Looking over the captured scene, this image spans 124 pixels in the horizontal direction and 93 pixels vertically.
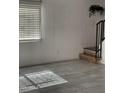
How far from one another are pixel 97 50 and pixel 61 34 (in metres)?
1.37

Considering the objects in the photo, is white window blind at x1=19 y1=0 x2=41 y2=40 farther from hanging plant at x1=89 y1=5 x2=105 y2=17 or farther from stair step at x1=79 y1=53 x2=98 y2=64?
hanging plant at x1=89 y1=5 x2=105 y2=17

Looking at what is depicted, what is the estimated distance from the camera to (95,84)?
3857 mm

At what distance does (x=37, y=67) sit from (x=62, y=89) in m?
2.03

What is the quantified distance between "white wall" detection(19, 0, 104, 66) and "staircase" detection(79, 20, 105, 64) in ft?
0.97

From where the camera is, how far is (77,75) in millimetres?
4559

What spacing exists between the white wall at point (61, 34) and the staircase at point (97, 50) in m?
0.30

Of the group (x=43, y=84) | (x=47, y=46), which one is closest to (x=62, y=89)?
(x=43, y=84)

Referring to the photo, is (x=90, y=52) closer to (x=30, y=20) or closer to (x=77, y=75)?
(x=77, y=75)

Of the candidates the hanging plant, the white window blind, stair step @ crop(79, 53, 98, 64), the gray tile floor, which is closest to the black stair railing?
stair step @ crop(79, 53, 98, 64)

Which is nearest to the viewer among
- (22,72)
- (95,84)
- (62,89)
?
(62,89)

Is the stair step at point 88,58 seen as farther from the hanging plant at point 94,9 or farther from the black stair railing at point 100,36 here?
the hanging plant at point 94,9

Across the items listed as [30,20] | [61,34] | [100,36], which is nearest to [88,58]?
[100,36]

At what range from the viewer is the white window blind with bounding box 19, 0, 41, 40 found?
5.42 m
